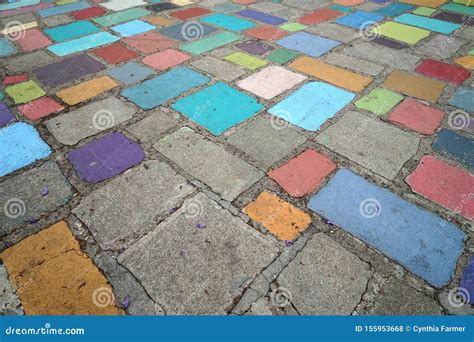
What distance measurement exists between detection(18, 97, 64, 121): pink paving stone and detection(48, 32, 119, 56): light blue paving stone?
49.9 inches

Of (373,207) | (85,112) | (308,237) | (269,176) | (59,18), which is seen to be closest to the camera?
(308,237)

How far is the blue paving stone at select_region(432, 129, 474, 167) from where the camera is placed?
112 inches

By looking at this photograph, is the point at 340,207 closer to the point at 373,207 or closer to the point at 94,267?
the point at 373,207

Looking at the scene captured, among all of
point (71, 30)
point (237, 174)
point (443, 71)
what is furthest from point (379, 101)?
point (71, 30)

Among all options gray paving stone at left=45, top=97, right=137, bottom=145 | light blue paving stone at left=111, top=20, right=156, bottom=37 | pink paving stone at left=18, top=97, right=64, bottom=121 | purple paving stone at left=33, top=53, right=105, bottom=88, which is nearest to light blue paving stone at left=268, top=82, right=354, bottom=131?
gray paving stone at left=45, top=97, right=137, bottom=145

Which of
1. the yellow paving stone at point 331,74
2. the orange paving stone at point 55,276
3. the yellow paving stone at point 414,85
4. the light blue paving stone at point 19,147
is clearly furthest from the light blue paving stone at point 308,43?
Result: the orange paving stone at point 55,276

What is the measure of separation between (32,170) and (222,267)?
193 centimetres

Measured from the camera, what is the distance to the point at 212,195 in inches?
101

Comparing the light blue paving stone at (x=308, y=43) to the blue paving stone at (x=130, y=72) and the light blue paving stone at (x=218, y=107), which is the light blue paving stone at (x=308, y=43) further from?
the blue paving stone at (x=130, y=72)

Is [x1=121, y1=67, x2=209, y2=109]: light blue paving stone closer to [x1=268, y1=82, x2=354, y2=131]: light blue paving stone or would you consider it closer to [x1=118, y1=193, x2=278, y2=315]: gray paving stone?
[x1=268, y1=82, x2=354, y2=131]: light blue paving stone

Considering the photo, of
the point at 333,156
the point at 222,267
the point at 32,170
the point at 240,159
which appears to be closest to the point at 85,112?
the point at 32,170

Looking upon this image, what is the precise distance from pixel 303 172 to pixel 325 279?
0.97m

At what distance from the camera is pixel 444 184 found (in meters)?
2.61

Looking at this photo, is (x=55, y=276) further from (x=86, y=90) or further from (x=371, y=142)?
(x=371, y=142)
